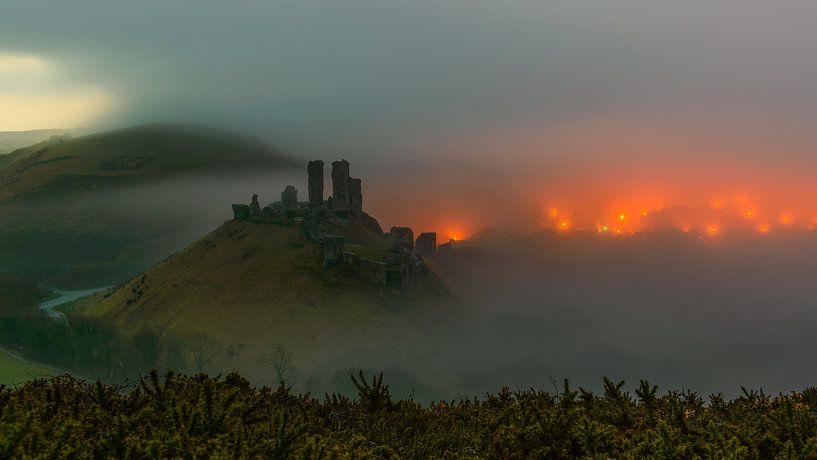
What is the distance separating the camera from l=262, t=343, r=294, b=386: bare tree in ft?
539

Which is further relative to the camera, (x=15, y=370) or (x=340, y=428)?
(x=15, y=370)

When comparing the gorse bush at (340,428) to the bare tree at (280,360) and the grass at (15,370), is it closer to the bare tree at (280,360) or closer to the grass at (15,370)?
the grass at (15,370)

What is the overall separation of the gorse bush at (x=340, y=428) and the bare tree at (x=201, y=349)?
158 meters

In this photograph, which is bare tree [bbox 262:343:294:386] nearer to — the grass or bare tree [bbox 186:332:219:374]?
bare tree [bbox 186:332:219:374]

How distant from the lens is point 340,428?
53.6 feet

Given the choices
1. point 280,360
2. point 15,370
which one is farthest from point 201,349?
point 15,370

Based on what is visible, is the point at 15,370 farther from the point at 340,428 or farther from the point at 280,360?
the point at 340,428

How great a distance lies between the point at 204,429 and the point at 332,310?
189 m

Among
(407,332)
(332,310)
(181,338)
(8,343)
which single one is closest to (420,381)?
(407,332)

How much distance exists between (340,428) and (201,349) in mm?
166630

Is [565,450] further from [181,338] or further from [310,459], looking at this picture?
[181,338]

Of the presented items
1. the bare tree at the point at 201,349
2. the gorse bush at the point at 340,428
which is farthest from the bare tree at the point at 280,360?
the gorse bush at the point at 340,428

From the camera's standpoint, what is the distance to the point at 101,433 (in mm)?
11008

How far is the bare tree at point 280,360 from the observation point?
539ft
